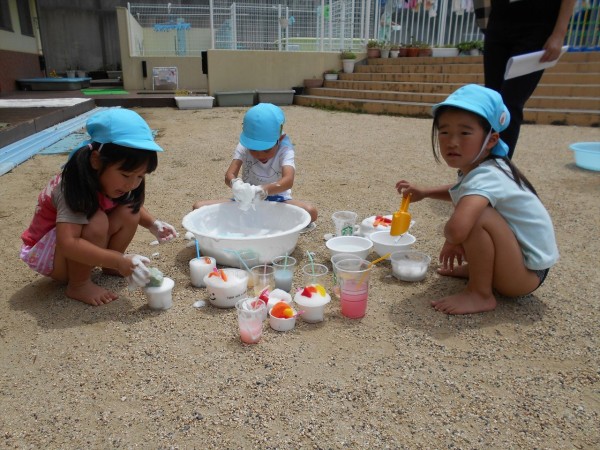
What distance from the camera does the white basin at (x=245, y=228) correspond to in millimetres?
2326

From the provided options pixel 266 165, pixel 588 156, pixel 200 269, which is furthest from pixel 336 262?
pixel 588 156

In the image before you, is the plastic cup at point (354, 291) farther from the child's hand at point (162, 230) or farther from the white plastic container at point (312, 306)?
the child's hand at point (162, 230)

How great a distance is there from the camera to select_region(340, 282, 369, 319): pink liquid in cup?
6.51 feet

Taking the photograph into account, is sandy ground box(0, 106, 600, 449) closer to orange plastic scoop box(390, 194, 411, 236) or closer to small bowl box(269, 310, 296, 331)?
small bowl box(269, 310, 296, 331)

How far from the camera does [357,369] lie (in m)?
1.68

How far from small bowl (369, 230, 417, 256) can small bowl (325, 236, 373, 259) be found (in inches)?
2.8

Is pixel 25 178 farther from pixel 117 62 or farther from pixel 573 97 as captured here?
pixel 117 62

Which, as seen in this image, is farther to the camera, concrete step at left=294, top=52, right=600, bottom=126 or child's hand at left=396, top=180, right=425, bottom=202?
concrete step at left=294, top=52, right=600, bottom=126

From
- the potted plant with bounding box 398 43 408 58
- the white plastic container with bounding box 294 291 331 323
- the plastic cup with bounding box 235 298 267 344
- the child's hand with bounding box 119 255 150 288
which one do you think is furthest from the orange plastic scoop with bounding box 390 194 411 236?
the potted plant with bounding box 398 43 408 58

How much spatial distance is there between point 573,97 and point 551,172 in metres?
4.42

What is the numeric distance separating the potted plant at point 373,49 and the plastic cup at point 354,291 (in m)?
10.7

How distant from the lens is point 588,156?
14.7ft

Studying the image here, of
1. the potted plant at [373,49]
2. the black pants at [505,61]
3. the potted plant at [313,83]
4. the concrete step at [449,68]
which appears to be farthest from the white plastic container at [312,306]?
the potted plant at [373,49]

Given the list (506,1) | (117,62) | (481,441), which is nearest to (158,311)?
(481,441)
